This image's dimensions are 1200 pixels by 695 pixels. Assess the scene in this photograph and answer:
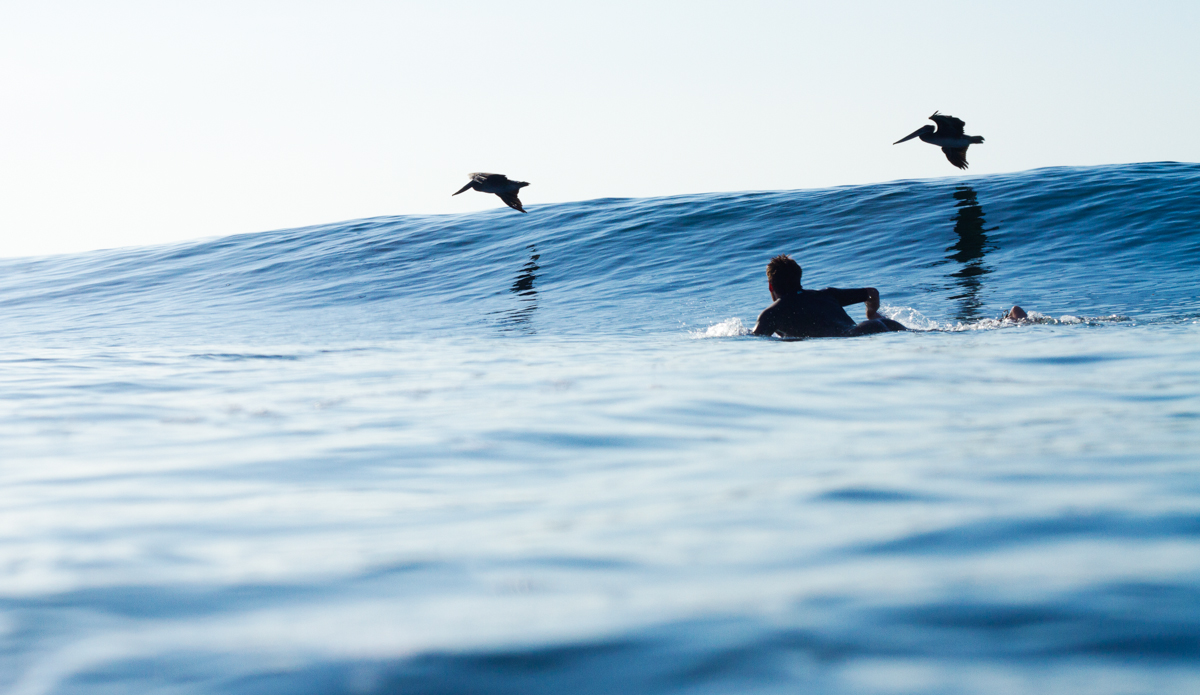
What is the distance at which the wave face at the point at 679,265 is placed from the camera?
1373 cm

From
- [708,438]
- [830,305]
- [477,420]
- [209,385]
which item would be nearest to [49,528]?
[477,420]

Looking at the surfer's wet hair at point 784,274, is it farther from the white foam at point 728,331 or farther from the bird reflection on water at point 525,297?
the bird reflection on water at point 525,297

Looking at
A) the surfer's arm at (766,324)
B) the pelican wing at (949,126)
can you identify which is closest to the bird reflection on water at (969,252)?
the pelican wing at (949,126)

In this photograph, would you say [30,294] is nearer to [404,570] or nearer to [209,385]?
[209,385]

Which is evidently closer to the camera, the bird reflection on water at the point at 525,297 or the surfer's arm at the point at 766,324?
the surfer's arm at the point at 766,324

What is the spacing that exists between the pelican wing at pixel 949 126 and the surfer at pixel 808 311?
329 inches

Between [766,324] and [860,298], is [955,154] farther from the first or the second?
[766,324]

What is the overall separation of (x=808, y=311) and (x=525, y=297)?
884cm

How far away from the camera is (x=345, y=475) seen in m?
3.54

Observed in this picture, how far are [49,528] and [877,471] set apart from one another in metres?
2.67

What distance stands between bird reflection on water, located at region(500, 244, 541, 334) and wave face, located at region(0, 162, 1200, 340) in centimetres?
8

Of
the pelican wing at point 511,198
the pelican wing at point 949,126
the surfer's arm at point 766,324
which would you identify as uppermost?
the pelican wing at point 949,126

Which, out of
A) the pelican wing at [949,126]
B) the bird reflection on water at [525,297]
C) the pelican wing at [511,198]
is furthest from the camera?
the pelican wing at [511,198]

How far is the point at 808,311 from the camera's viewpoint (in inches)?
358
